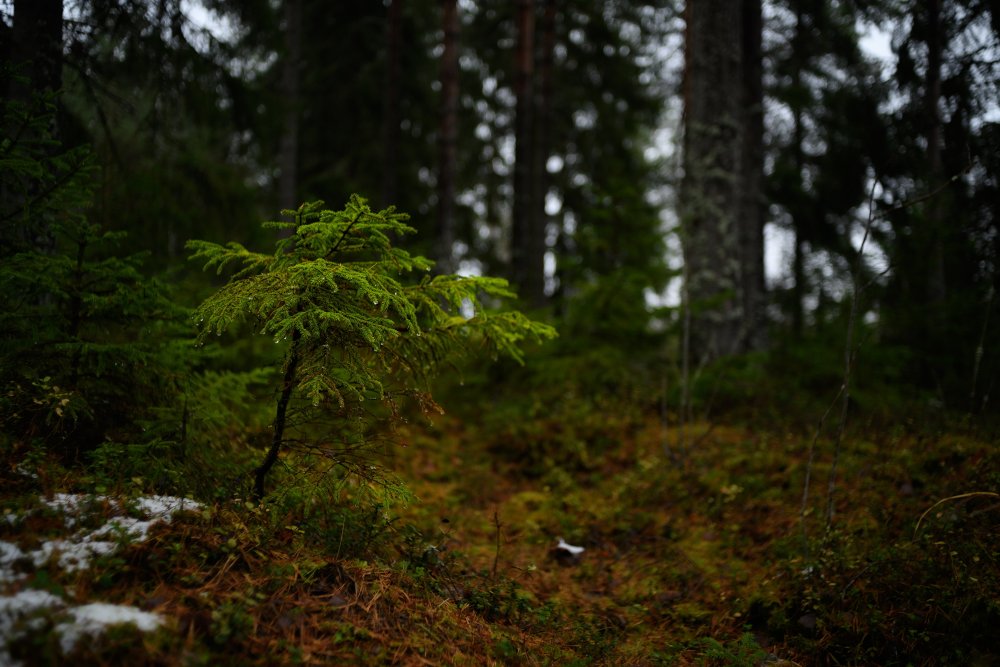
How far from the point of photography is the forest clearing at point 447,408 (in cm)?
271

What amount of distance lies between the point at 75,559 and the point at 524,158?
11860 millimetres

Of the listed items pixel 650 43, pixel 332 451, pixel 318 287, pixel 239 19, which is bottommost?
pixel 332 451

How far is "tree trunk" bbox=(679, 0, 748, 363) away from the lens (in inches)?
298

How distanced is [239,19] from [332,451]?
20.8ft

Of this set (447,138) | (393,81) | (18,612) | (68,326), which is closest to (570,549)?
(18,612)

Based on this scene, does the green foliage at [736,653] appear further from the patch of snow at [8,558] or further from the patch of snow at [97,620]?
the patch of snow at [8,558]

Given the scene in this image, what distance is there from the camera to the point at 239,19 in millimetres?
6906

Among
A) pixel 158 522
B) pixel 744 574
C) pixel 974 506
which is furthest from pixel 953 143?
pixel 158 522

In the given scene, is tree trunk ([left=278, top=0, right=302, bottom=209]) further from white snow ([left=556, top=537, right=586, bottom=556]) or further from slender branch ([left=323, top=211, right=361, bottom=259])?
Result: white snow ([left=556, top=537, right=586, bottom=556])

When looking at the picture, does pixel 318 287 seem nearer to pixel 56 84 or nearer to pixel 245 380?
pixel 245 380

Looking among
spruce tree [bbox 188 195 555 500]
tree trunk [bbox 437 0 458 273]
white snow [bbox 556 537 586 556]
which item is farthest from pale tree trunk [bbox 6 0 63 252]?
tree trunk [bbox 437 0 458 273]

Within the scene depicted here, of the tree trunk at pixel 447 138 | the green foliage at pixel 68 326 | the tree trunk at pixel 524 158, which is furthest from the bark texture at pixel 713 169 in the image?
the green foliage at pixel 68 326

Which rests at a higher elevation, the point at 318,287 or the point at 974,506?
the point at 318,287

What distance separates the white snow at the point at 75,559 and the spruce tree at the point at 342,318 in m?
0.65
